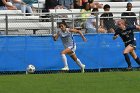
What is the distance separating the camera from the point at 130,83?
1630 cm

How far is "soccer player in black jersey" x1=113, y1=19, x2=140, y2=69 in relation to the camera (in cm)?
2218

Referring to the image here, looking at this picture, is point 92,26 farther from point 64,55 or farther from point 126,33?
point 64,55

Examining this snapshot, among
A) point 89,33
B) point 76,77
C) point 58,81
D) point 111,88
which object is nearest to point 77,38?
point 89,33

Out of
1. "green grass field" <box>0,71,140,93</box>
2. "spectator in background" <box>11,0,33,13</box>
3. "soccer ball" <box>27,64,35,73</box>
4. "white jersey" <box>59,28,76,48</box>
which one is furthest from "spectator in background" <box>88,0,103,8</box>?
"green grass field" <box>0,71,140,93</box>

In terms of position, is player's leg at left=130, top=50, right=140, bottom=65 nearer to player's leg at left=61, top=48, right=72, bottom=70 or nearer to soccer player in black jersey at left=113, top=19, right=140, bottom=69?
soccer player in black jersey at left=113, top=19, right=140, bottom=69

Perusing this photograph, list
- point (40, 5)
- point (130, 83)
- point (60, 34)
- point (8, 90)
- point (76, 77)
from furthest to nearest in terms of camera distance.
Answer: point (40, 5) < point (60, 34) < point (76, 77) < point (130, 83) < point (8, 90)

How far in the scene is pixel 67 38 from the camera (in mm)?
22344

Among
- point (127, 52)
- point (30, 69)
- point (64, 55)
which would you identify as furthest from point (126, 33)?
point (30, 69)

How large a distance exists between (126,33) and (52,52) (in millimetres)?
2861

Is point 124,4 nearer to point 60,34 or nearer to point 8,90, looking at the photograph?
point 60,34

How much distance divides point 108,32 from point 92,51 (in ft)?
3.51

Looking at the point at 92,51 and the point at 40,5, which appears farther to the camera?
the point at 40,5

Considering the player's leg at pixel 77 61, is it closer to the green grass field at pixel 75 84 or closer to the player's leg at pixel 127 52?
the player's leg at pixel 127 52

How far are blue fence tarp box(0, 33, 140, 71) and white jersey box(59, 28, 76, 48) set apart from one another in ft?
0.81
